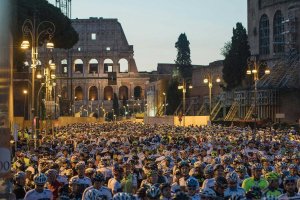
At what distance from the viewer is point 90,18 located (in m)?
196

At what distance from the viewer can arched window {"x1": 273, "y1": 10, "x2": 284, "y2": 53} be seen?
89.1 meters

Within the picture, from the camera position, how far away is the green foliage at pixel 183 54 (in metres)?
146

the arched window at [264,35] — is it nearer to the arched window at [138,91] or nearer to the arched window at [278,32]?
the arched window at [278,32]

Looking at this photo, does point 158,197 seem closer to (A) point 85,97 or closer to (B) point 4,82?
(B) point 4,82

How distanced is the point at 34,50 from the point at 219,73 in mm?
71468

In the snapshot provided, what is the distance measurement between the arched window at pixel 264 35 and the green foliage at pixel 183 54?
50238 millimetres

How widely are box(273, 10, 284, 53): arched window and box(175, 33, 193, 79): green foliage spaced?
176 ft

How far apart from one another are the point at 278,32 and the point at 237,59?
857cm

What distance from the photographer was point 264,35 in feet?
308

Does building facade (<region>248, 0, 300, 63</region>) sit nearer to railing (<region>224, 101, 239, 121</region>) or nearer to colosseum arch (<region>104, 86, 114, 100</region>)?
railing (<region>224, 101, 239, 121</region>)

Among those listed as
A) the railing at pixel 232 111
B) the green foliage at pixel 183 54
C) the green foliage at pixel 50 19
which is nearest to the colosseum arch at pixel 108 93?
the green foliage at pixel 183 54

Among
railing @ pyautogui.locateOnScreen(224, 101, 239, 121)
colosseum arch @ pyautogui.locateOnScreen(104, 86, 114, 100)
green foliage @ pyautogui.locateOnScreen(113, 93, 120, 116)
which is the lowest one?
railing @ pyautogui.locateOnScreen(224, 101, 239, 121)

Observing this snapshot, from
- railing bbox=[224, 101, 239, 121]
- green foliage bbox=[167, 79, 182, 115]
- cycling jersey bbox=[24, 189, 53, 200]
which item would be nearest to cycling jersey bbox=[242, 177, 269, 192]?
cycling jersey bbox=[24, 189, 53, 200]

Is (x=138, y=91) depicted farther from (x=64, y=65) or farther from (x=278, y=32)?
(x=278, y=32)
